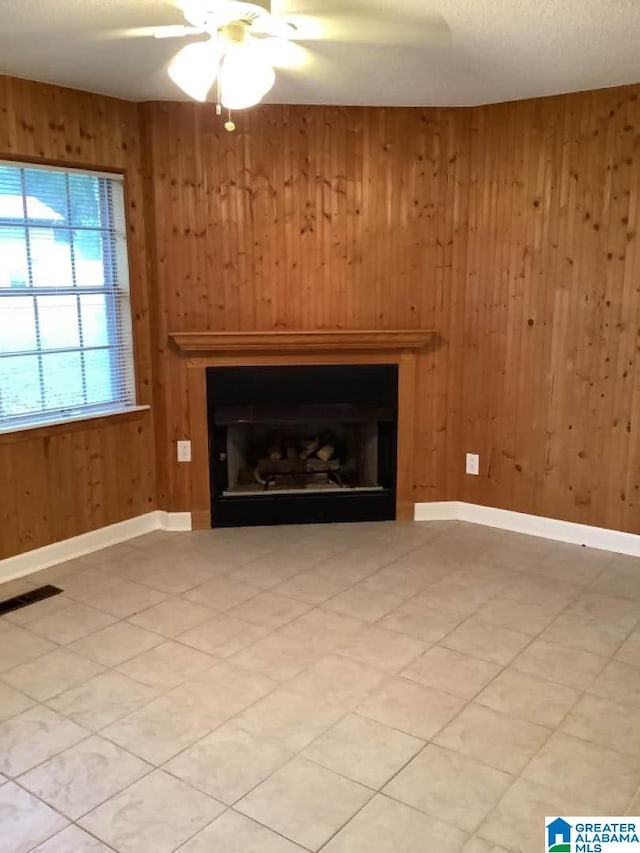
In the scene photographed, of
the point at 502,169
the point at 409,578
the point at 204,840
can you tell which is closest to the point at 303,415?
the point at 409,578

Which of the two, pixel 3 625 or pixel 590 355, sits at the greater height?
pixel 590 355

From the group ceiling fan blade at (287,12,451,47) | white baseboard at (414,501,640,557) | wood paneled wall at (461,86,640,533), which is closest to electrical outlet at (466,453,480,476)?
Answer: wood paneled wall at (461,86,640,533)

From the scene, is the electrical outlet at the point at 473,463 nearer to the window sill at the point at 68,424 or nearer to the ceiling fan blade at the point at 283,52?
the window sill at the point at 68,424

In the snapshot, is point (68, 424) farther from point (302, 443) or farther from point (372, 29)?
point (372, 29)

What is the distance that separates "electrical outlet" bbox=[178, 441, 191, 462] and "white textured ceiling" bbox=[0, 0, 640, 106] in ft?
6.18

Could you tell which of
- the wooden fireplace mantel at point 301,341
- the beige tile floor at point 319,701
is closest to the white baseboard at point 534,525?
the beige tile floor at point 319,701

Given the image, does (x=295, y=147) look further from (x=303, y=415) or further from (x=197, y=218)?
(x=303, y=415)

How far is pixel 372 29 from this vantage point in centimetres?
278

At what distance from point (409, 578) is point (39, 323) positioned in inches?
88.3

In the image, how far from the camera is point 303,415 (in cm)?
429

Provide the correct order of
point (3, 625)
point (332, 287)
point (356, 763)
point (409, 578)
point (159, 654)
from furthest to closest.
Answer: point (332, 287) → point (409, 578) → point (3, 625) → point (159, 654) → point (356, 763)

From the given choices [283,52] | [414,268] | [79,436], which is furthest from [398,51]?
[79,436]

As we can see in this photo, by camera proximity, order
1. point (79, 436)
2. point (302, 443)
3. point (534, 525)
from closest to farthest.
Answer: point (79, 436)
point (534, 525)
point (302, 443)

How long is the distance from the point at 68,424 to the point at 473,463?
92.0 inches
